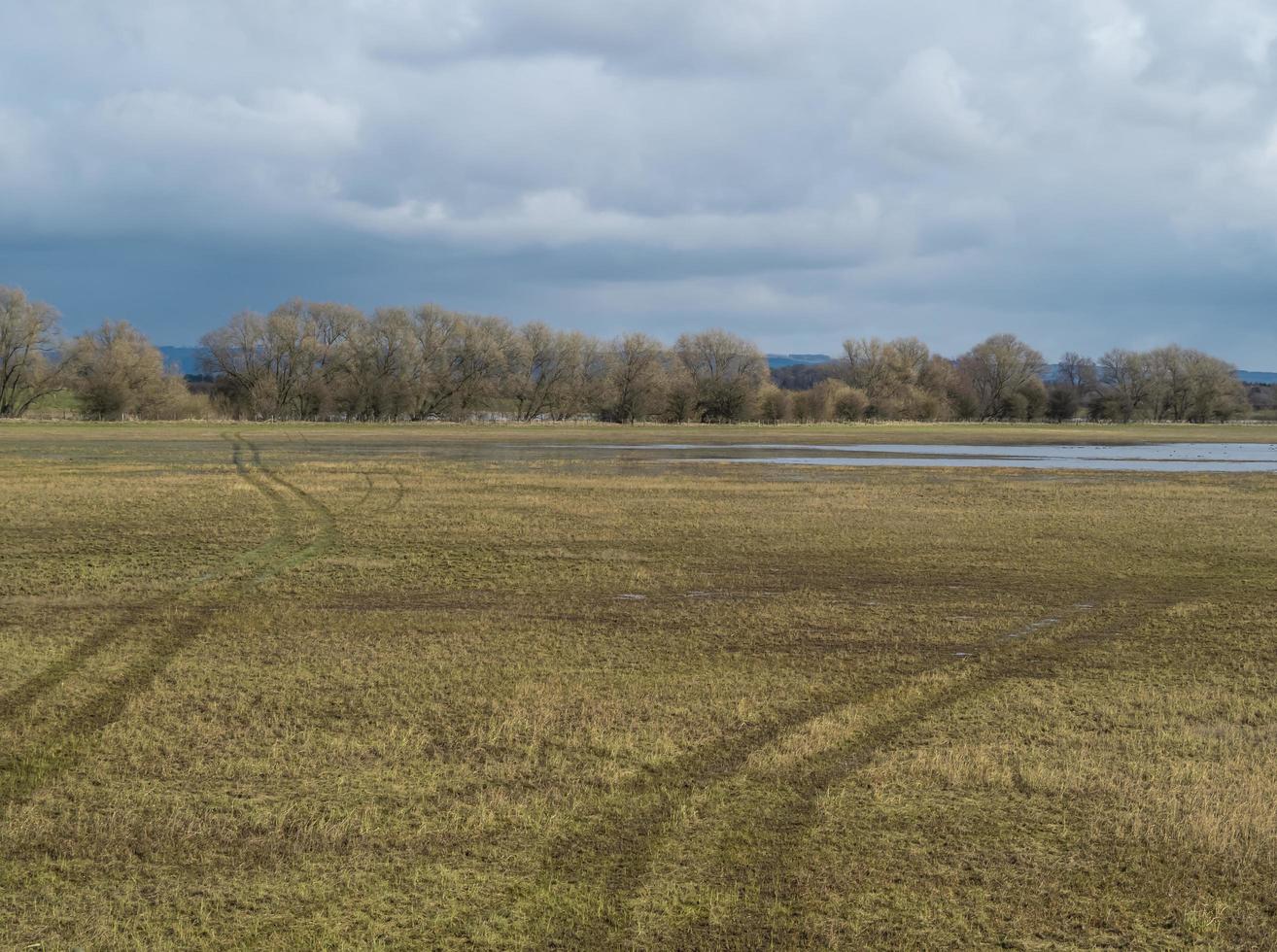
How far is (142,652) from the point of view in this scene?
33.6 ft

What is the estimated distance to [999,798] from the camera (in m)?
6.68

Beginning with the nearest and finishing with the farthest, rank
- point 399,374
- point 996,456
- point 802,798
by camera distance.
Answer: point 802,798 < point 996,456 < point 399,374

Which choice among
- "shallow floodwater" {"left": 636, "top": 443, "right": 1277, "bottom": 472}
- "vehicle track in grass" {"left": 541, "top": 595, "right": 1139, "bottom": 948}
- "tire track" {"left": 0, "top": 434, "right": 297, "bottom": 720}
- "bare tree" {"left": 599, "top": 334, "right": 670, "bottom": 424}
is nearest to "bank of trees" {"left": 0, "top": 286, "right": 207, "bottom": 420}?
"bare tree" {"left": 599, "top": 334, "right": 670, "bottom": 424}

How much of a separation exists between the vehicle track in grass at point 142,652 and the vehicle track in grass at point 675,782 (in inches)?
144

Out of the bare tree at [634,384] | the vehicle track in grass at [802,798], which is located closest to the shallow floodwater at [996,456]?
the vehicle track in grass at [802,798]

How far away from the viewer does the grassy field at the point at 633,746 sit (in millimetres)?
5277

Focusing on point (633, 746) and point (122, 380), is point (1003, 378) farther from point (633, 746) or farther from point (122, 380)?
point (633, 746)

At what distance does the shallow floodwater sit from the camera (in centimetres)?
4197

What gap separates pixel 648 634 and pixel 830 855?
563 centimetres

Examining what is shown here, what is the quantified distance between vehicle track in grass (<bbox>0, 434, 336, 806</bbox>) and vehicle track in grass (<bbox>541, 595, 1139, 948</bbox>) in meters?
3.66

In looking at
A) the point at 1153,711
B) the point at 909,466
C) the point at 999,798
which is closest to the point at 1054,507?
the point at 909,466

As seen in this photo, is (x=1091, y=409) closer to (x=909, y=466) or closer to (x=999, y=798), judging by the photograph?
(x=909, y=466)

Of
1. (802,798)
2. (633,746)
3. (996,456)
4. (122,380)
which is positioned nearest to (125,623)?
(633,746)

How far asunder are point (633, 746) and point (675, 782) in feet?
2.48
